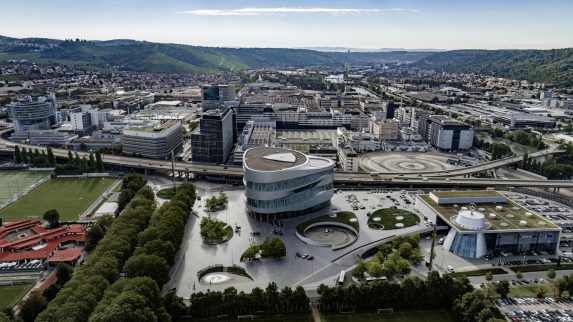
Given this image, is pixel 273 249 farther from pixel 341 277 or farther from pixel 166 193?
pixel 166 193

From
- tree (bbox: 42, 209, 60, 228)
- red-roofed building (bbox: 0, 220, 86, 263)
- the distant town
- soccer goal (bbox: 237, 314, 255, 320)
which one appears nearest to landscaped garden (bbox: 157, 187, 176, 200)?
the distant town

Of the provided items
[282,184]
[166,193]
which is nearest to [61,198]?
[166,193]

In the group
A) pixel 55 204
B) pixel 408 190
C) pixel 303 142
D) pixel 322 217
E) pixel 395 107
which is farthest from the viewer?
pixel 395 107

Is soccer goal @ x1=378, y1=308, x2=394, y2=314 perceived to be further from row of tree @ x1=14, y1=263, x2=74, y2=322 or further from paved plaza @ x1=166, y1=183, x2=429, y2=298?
row of tree @ x1=14, y1=263, x2=74, y2=322

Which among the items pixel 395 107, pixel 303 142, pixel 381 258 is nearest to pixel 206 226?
pixel 381 258

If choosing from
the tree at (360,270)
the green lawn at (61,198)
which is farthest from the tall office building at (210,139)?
the tree at (360,270)

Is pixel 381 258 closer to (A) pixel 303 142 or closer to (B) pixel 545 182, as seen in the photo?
(B) pixel 545 182

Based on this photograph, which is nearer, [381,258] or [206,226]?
[381,258]
